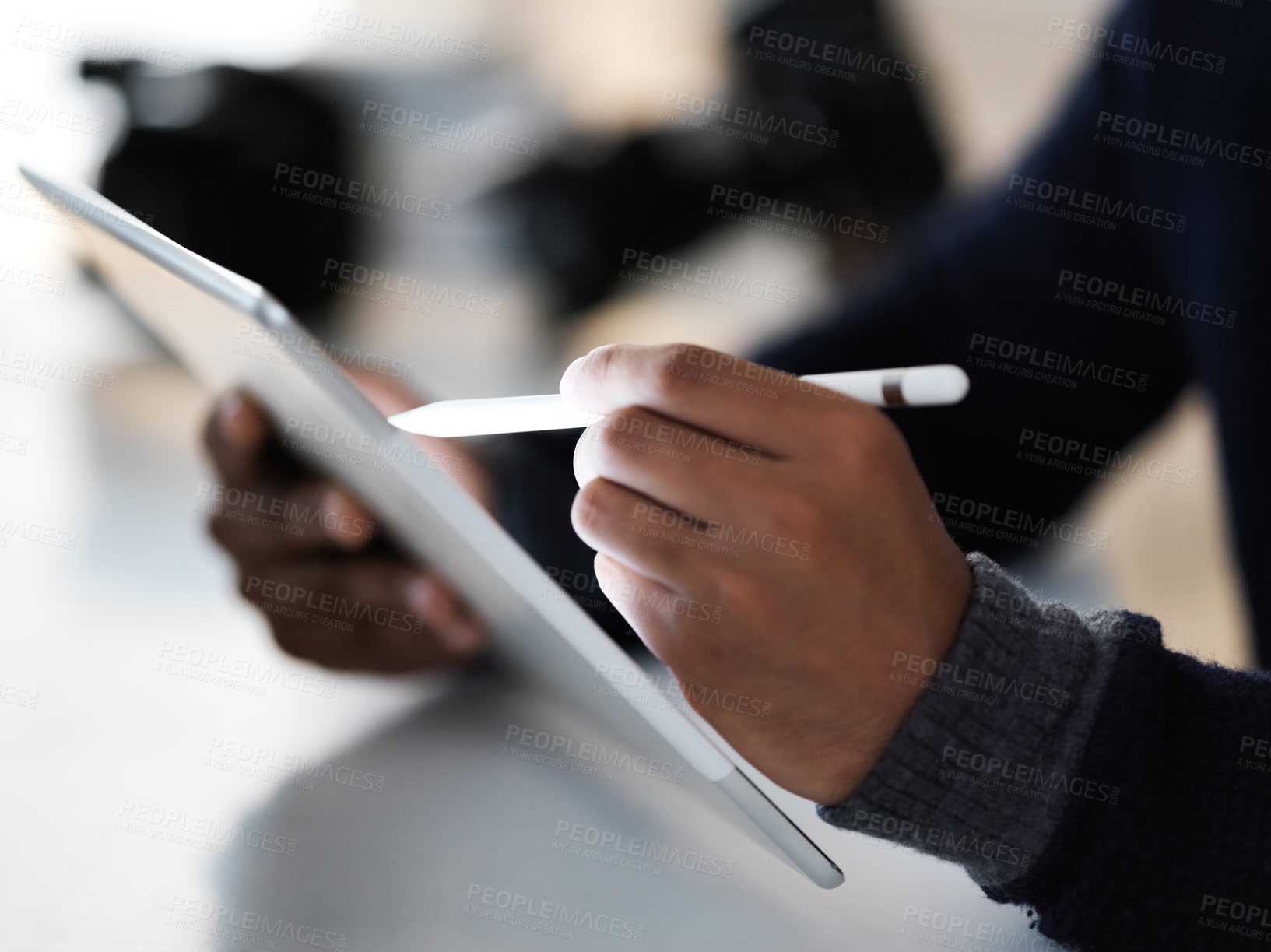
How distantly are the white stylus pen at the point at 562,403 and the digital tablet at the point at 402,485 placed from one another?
5cm

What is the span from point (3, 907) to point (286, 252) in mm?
1064

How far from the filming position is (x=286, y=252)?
1.25 meters

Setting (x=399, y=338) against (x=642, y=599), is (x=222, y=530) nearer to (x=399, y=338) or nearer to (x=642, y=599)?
(x=642, y=599)

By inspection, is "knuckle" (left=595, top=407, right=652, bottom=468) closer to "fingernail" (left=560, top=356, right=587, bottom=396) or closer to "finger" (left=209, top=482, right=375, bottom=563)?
"fingernail" (left=560, top=356, right=587, bottom=396)

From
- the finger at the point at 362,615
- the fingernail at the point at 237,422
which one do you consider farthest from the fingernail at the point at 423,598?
the fingernail at the point at 237,422

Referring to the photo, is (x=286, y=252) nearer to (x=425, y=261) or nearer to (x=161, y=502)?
(x=425, y=261)

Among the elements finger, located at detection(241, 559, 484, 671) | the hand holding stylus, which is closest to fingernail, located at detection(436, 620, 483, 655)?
finger, located at detection(241, 559, 484, 671)

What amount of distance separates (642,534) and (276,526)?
245mm

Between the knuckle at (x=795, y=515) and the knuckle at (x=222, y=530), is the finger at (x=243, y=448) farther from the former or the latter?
the knuckle at (x=795, y=515)

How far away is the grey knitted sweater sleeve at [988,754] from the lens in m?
0.35

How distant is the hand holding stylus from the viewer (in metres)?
0.36

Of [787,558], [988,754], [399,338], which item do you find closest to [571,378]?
[787,558]

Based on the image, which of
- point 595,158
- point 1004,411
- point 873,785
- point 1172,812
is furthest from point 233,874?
point 595,158

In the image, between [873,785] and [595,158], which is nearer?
[873,785]
